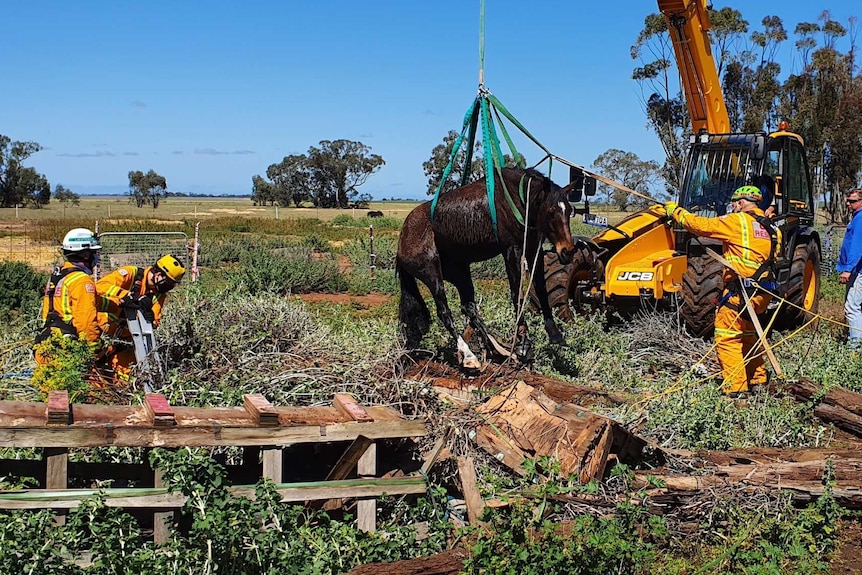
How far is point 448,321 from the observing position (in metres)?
7.90

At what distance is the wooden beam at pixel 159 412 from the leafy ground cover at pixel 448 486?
0.18m

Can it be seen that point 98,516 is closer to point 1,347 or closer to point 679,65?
point 1,347

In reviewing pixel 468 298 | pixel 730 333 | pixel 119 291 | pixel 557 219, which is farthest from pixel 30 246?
pixel 730 333

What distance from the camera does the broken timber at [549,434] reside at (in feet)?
18.0

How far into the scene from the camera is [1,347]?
749cm

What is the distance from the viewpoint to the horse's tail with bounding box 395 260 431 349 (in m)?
8.30

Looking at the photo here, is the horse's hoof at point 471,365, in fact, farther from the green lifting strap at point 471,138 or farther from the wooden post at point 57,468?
the wooden post at point 57,468

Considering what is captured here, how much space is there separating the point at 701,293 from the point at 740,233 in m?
1.72

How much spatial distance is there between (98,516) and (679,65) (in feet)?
33.2

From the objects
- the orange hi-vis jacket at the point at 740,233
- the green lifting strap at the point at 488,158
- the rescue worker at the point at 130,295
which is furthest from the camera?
the orange hi-vis jacket at the point at 740,233

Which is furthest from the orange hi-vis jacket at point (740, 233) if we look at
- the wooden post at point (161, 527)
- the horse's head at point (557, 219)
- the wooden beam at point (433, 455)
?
the wooden post at point (161, 527)

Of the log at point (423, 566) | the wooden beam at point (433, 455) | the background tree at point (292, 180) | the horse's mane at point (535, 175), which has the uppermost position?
the background tree at point (292, 180)

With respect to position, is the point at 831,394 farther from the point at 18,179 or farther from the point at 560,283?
the point at 18,179

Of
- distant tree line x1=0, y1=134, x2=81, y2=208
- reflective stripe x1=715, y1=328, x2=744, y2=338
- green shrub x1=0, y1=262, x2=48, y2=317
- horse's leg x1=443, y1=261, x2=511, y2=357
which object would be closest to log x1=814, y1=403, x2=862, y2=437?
reflective stripe x1=715, y1=328, x2=744, y2=338
